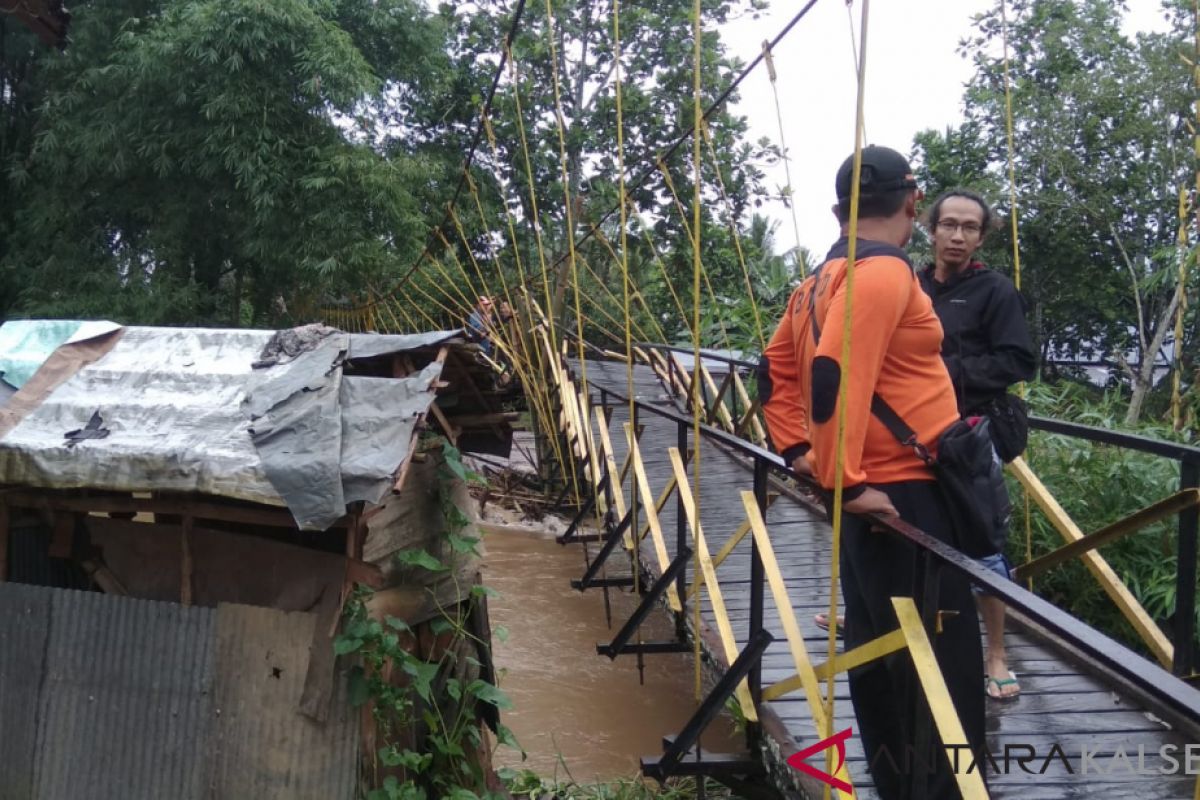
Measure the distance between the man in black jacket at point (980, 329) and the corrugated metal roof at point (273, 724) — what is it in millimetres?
1570

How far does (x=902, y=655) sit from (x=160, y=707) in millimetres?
1895

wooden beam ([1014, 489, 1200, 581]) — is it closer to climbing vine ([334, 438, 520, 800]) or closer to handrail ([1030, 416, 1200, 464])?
handrail ([1030, 416, 1200, 464])

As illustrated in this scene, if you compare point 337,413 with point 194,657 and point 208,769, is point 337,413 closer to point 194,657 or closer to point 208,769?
point 194,657

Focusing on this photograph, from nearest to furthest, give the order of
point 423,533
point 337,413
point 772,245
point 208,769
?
point 337,413 → point 208,769 → point 423,533 → point 772,245

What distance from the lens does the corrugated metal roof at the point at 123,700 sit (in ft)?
8.38

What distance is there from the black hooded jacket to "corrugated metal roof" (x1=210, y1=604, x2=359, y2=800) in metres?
1.65

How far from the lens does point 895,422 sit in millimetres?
1646

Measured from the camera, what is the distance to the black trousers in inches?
61.5

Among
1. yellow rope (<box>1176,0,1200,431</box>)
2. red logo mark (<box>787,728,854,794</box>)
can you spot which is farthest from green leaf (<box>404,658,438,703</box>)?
yellow rope (<box>1176,0,1200,431</box>)

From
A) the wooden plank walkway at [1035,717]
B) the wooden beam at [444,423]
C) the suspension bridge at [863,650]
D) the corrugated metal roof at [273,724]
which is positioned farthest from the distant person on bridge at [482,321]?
the corrugated metal roof at [273,724]

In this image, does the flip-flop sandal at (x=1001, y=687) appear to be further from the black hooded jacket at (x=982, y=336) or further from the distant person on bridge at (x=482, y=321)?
the distant person on bridge at (x=482, y=321)

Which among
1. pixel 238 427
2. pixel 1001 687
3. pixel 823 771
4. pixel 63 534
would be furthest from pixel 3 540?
pixel 1001 687

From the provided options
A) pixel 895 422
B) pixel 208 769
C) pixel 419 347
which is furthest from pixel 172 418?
pixel 895 422

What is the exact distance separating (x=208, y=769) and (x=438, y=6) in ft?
35.2
